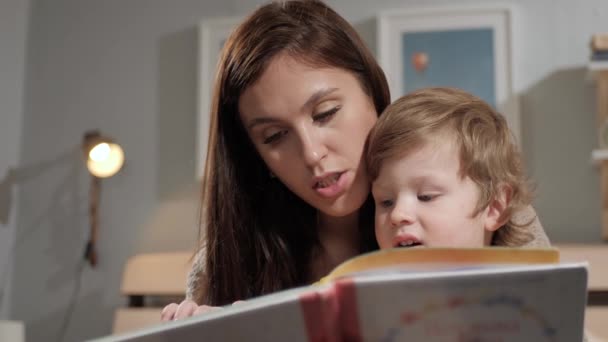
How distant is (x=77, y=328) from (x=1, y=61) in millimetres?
953

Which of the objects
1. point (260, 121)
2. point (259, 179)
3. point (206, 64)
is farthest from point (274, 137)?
point (206, 64)

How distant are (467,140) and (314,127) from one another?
195mm

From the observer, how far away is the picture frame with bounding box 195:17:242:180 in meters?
2.39

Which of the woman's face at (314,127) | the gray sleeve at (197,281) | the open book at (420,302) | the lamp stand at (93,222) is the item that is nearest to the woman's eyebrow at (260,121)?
the woman's face at (314,127)

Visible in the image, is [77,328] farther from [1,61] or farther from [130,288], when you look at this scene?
[1,61]

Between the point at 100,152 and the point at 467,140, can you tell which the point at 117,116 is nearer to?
the point at 100,152

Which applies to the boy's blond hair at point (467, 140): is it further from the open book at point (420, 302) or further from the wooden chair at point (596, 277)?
the wooden chair at point (596, 277)

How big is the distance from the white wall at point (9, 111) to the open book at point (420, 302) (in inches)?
90.1

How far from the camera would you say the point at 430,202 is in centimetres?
90

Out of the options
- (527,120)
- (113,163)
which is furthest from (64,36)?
(527,120)

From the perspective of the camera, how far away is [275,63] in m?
0.99

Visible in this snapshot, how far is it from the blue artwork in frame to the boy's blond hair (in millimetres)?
1270

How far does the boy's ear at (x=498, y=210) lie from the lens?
939 mm

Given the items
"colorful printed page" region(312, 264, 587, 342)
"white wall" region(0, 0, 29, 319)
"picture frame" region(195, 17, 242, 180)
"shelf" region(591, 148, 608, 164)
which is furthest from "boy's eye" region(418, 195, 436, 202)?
"white wall" region(0, 0, 29, 319)
